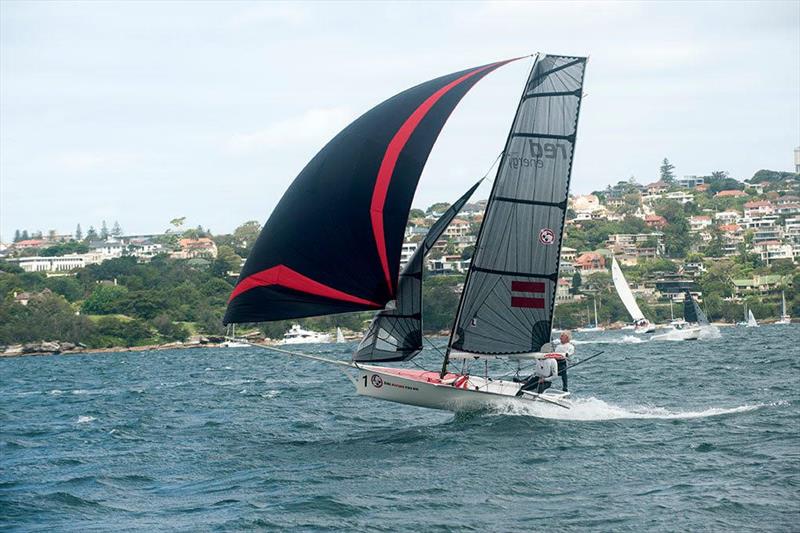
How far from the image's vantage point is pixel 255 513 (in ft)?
44.1

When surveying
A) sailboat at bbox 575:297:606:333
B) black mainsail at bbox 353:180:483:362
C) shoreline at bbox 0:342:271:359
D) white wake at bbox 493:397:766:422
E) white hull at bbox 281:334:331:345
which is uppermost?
black mainsail at bbox 353:180:483:362

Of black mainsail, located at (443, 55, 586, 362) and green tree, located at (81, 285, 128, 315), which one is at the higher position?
black mainsail, located at (443, 55, 586, 362)

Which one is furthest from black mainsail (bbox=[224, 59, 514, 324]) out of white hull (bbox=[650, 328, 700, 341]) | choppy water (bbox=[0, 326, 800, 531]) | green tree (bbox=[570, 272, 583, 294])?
green tree (bbox=[570, 272, 583, 294])

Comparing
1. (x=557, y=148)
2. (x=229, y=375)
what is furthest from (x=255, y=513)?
(x=229, y=375)

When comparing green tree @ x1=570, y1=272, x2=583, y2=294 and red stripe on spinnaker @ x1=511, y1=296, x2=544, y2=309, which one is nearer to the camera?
red stripe on spinnaker @ x1=511, y1=296, x2=544, y2=309

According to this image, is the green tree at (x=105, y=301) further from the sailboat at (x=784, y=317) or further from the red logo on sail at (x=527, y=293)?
the red logo on sail at (x=527, y=293)

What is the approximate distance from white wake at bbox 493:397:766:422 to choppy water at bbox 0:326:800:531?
39mm

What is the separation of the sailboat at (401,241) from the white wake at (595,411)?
161 mm

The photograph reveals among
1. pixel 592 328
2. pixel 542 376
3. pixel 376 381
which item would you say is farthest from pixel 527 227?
pixel 592 328

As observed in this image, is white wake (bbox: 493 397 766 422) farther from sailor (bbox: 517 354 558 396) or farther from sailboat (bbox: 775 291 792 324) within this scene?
sailboat (bbox: 775 291 792 324)

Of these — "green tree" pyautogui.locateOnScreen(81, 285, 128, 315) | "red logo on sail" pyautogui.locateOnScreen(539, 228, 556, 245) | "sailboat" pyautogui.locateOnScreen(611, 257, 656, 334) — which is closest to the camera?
"red logo on sail" pyautogui.locateOnScreen(539, 228, 556, 245)

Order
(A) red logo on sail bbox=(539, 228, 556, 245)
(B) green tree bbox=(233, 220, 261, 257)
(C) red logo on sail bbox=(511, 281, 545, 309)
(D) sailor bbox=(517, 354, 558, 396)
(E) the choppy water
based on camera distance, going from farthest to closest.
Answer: (B) green tree bbox=(233, 220, 261, 257), (C) red logo on sail bbox=(511, 281, 545, 309), (A) red logo on sail bbox=(539, 228, 556, 245), (D) sailor bbox=(517, 354, 558, 396), (E) the choppy water

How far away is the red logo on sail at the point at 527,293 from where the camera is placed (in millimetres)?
19922

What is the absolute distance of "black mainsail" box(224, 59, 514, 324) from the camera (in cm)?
1806
